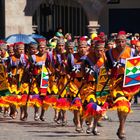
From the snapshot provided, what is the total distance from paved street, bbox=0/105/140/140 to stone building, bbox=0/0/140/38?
12707 mm

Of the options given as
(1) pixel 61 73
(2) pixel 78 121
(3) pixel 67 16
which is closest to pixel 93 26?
(3) pixel 67 16

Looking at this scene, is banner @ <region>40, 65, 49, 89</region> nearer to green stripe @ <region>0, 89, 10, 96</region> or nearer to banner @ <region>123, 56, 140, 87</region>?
green stripe @ <region>0, 89, 10, 96</region>

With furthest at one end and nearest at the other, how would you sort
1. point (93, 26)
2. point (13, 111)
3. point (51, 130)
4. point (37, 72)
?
point (93, 26), point (13, 111), point (37, 72), point (51, 130)

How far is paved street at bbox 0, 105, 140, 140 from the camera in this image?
15195mm

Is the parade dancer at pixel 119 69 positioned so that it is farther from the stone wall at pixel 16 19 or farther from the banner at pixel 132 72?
the stone wall at pixel 16 19

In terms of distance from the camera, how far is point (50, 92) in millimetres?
18094

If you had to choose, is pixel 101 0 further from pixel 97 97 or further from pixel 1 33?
pixel 97 97

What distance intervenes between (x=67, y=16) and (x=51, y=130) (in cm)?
1969

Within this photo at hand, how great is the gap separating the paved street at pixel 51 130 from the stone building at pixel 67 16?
12707 mm

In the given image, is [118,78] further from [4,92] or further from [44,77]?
[4,92]

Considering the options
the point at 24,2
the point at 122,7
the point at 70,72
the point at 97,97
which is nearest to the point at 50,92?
the point at 70,72

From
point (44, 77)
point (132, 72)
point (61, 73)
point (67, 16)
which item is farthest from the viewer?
point (67, 16)

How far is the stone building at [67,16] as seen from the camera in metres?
31.7

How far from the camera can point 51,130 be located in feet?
54.2
